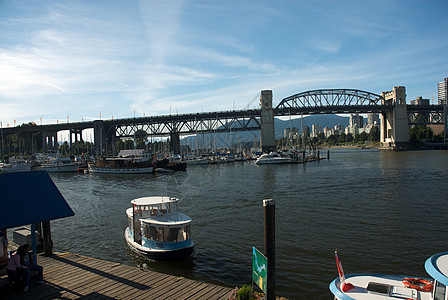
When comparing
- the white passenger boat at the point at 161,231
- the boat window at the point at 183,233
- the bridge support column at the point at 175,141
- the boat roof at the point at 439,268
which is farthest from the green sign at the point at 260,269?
the bridge support column at the point at 175,141

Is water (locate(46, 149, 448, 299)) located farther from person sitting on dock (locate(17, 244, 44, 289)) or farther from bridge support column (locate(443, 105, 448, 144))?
bridge support column (locate(443, 105, 448, 144))

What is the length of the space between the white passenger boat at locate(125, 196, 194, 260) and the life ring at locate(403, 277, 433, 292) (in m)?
8.97

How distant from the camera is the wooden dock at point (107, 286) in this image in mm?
9312

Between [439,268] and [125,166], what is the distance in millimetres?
67064

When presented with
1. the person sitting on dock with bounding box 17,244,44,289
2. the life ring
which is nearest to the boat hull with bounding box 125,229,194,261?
the person sitting on dock with bounding box 17,244,44,289

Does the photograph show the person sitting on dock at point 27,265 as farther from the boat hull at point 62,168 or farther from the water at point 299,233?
the boat hull at point 62,168

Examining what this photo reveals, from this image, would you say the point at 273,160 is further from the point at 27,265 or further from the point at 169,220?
the point at 27,265

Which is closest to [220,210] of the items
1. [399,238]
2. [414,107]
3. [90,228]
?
[90,228]

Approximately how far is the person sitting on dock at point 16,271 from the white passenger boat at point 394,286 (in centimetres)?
931

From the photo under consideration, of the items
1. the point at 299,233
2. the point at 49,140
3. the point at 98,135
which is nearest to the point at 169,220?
the point at 299,233

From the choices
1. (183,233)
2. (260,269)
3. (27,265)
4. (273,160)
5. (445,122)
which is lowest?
(273,160)

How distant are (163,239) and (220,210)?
40.2 feet

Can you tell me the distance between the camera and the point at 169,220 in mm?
15352

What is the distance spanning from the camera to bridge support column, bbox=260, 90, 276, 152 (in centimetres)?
13050
